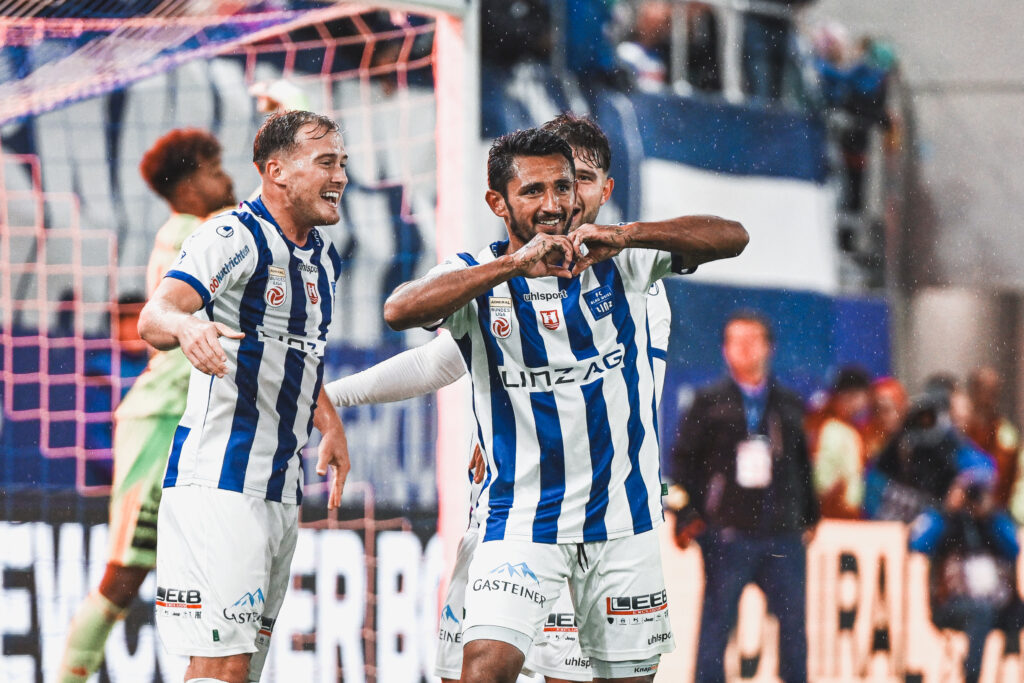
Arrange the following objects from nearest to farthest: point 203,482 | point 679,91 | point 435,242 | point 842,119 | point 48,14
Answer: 1. point 203,482
2. point 48,14
3. point 435,242
4. point 679,91
5. point 842,119

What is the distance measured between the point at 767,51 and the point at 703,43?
0.40 m

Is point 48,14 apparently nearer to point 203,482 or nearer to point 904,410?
point 203,482

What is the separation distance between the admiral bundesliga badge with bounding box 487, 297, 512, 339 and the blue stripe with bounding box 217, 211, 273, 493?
26.6 inches

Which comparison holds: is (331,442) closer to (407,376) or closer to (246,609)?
(407,376)

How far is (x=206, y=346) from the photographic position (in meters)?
2.56

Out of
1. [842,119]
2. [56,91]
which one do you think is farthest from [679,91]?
[56,91]

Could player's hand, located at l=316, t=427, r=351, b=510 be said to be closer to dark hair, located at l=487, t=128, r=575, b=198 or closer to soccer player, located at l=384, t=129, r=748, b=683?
soccer player, located at l=384, t=129, r=748, b=683

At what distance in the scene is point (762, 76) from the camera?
6.94 metres

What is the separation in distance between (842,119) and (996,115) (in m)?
1.11

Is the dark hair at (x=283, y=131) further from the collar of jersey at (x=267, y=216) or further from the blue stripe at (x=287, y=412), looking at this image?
the blue stripe at (x=287, y=412)

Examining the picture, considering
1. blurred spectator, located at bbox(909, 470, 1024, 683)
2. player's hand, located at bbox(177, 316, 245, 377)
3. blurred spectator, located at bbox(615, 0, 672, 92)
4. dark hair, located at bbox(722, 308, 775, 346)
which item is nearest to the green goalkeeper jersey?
player's hand, located at bbox(177, 316, 245, 377)

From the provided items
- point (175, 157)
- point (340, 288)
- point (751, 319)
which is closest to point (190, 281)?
point (175, 157)

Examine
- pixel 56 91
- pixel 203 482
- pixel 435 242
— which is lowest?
pixel 203 482

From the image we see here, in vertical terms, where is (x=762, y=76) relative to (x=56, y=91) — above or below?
above
